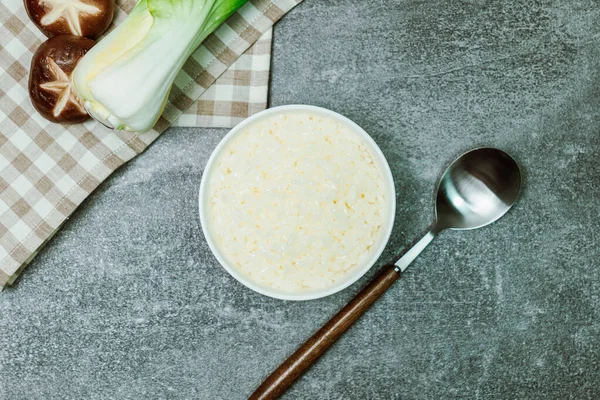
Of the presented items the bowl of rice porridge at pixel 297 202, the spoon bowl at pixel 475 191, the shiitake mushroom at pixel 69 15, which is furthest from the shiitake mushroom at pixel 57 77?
the spoon bowl at pixel 475 191

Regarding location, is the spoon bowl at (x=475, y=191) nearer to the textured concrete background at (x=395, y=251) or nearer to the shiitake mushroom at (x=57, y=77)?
the textured concrete background at (x=395, y=251)

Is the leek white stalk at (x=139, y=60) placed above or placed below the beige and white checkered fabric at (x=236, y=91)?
above

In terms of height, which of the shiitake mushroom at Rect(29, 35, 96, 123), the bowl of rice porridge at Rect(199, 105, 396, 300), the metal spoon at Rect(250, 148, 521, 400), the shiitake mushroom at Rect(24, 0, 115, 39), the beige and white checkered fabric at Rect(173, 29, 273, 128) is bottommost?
the metal spoon at Rect(250, 148, 521, 400)

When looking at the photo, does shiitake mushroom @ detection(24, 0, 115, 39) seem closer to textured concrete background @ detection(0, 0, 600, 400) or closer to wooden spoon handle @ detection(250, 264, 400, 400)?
textured concrete background @ detection(0, 0, 600, 400)

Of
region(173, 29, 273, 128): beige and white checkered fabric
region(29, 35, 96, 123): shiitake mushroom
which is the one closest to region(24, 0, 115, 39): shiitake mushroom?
region(29, 35, 96, 123): shiitake mushroom

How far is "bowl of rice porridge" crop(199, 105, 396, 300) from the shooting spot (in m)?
1.08

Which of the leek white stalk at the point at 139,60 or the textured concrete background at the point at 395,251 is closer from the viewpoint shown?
the leek white stalk at the point at 139,60

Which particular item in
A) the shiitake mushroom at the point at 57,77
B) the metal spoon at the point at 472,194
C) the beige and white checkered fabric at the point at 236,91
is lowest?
the metal spoon at the point at 472,194

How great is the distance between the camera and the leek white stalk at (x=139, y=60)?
1.07 metres

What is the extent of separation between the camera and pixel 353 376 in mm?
1222

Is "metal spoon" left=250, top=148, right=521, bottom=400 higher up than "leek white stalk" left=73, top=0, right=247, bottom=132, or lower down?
lower down

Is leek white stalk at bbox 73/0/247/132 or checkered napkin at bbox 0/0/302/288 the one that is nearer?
leek white stalk at bbox 73/0/247/132

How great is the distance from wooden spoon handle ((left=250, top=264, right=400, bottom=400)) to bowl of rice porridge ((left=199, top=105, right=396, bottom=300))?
100mm

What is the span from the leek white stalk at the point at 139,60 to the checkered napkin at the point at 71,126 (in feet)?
0.31
